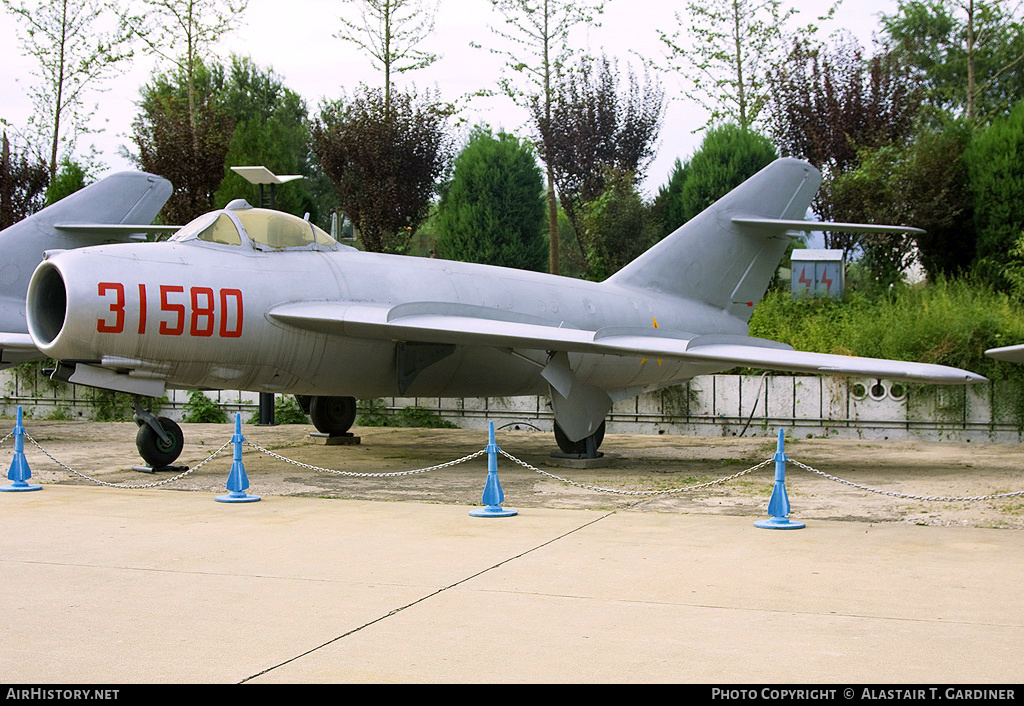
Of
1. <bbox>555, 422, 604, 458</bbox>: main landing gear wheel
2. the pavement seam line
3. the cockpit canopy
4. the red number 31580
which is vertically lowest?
the pavement seam line

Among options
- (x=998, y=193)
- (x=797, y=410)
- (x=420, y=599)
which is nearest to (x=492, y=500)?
(x=420, y=599)

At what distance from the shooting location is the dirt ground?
8.84 meters

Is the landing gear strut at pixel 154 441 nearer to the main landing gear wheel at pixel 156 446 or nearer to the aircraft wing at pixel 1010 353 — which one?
the main landing gear wheel at pixel 156 446

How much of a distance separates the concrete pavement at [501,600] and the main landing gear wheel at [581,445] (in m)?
3.76

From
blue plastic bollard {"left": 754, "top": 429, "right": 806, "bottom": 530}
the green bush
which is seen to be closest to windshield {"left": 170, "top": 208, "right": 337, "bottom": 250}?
blue plastic bollard {"left": 754, "top": 429, "right": 806, "bottom": 530}

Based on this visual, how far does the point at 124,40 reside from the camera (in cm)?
3103

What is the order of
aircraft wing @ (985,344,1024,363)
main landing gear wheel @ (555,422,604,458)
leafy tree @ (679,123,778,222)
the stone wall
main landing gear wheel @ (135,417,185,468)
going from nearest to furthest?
aircraft wing @ (985,344,1024,363) → main landing gear wheel @ (135,417,185,468) → main landing gear wheel @ (555,422,604,458) → the stone wall → leafy tree @ (679,123,778,222)

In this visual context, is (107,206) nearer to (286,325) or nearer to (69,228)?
(69,228)

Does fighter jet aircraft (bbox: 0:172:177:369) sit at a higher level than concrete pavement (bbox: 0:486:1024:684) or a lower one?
higher

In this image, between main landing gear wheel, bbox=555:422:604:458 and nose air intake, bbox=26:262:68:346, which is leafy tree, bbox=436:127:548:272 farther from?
nose air intake, bbox=26:262:68:346

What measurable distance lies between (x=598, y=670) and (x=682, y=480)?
6.75m

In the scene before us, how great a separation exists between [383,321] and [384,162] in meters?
16.8

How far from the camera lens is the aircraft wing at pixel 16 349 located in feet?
46.9

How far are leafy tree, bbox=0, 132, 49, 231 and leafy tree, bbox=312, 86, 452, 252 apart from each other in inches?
386
